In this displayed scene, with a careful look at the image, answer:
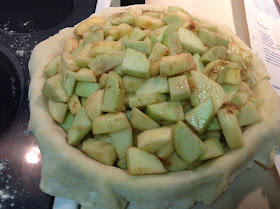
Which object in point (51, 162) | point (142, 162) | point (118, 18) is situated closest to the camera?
point (142, 162)

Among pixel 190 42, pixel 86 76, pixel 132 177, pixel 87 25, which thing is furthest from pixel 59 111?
pixel 190 42

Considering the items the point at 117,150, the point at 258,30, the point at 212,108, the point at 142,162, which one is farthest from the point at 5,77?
the point at 258,30

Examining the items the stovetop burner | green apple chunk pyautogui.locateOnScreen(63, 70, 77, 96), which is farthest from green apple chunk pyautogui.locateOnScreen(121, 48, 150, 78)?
the stovetop burner

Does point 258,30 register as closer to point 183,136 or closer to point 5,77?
point 183,136

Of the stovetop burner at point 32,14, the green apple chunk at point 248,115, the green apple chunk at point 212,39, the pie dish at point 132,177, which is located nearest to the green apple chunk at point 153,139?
the pie dish at point 132,177

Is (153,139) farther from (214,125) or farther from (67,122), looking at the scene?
(67,122)

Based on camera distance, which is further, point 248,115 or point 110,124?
point 248,115
